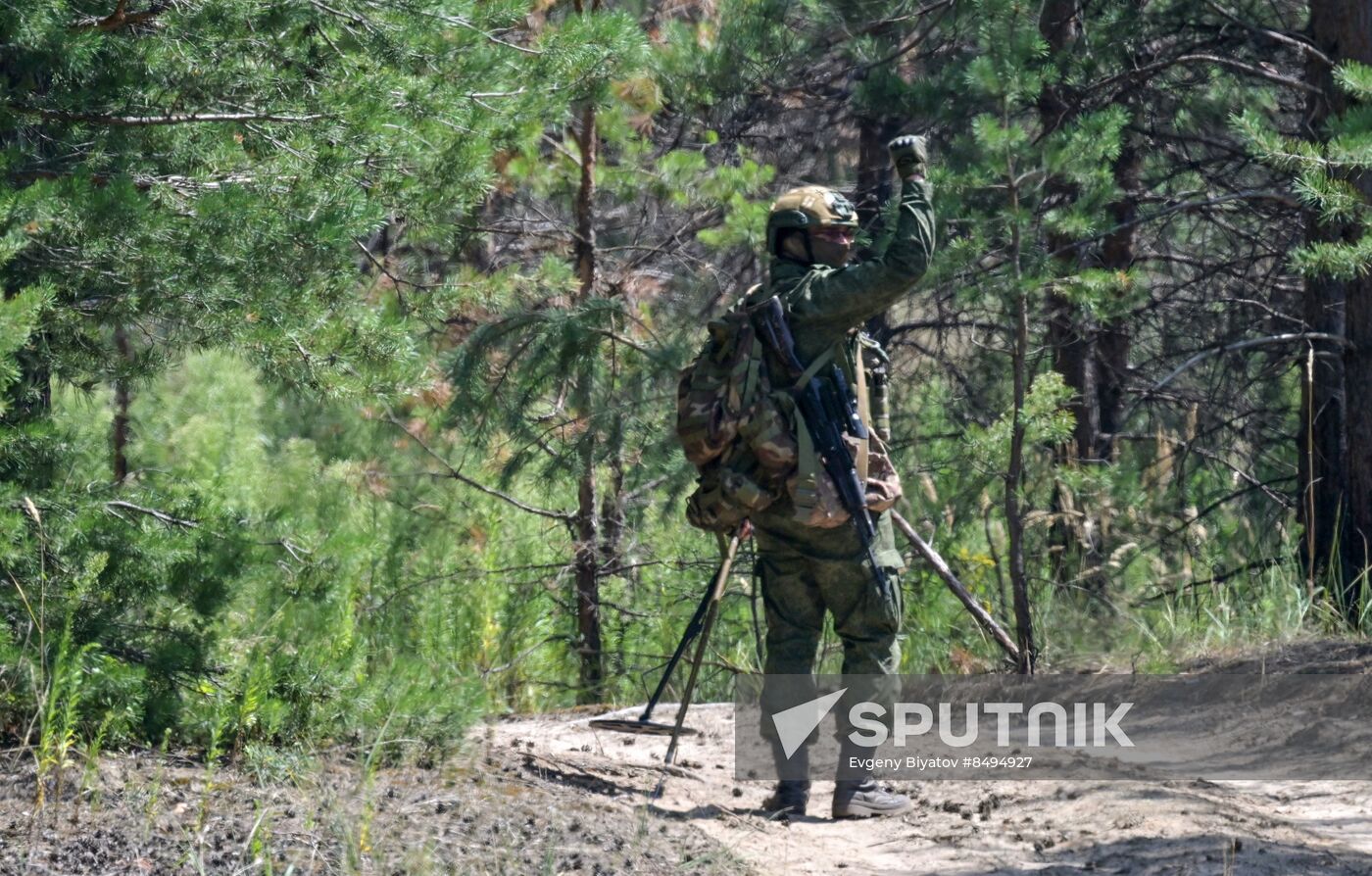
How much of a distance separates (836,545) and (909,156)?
1.43m

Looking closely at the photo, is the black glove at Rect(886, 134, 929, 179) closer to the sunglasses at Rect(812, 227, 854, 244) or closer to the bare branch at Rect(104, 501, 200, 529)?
the sunglasses at Rect(812, 227, 854, 244)

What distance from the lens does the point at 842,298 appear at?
5004 mm

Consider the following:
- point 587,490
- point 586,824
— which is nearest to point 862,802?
point 586,824

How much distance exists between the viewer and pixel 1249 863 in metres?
3.97

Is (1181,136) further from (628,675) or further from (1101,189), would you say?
(628,675)

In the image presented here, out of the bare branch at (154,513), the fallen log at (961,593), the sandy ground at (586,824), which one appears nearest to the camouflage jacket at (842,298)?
the sandy ground at (586,824)

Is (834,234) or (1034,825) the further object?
(834,234)

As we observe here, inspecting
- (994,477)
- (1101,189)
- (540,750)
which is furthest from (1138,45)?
(540,750)

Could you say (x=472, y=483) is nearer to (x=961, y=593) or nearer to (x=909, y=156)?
(x=961, y=593)

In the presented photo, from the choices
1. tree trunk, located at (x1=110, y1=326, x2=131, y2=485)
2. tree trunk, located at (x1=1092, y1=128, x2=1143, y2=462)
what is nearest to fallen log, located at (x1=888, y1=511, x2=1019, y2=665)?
tree trunk, located at (x1=1092, y1=128, x2=1143, y2=462)

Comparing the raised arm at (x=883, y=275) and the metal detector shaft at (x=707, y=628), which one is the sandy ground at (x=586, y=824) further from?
the raised arm at (x=883, y=275)

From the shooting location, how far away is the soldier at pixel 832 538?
501 cm

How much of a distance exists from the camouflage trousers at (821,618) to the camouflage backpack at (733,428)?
249mm

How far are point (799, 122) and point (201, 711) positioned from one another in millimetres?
6080
